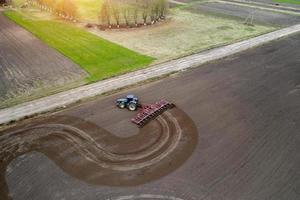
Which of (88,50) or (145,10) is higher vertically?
→ (145,10)

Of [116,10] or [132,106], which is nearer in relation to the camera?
[132,106]

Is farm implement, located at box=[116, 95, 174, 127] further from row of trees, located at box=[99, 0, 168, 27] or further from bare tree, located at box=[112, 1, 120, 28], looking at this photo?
row of trees, located at box=[99, 0, 168, 27]

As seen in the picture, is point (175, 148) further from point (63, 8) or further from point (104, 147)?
point (63, 8)

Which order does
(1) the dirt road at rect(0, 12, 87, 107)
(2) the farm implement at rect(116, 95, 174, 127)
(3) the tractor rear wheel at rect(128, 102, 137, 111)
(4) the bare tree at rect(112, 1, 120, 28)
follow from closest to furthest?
(2) the farm implement at rect(116, 95, 174, 127) < (3) the tractor rear wheel at rect(128, 102, 137, 111) < (1) the dirt road at rect(0, 12, 87, 107) < (4) the bare tree at rect(112, 1, 120, 28)

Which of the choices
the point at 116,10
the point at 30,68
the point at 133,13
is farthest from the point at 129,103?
the point at 116,10

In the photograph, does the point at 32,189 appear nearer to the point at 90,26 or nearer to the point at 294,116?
the point at 294,116

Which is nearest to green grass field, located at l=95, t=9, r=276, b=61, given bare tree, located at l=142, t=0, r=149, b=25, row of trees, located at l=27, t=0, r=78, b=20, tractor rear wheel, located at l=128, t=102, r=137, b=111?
bare tree, located at l=142, t=0, r=149, b=25
